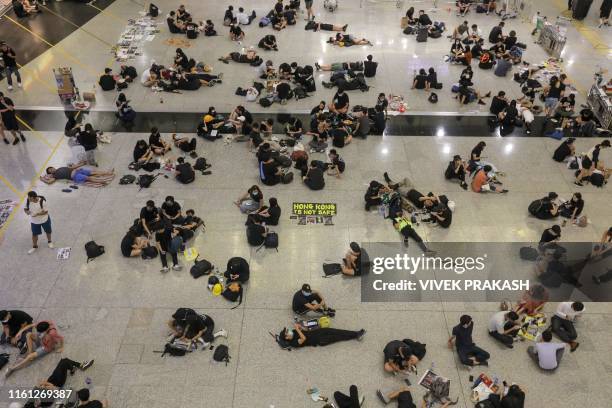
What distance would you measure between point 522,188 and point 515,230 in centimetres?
196

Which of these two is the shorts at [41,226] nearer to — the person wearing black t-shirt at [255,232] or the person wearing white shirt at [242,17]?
the person wearing black t-shirt at [255,232]

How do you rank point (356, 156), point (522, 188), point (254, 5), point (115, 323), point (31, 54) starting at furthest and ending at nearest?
point (254, 5), point (31, 54), point (356, 156), point (522, 188), point (115, 323)

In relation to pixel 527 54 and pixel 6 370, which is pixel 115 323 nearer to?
pixel 6 370

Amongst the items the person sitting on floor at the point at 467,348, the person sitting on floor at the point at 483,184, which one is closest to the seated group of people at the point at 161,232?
the person sitting on floor at the point at 467,348

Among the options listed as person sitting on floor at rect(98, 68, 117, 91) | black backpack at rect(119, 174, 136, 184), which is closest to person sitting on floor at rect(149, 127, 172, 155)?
black backpack at rect(119, 174, 136, 184)

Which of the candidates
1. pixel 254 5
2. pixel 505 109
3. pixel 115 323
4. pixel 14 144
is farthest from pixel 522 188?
pixel 254 5

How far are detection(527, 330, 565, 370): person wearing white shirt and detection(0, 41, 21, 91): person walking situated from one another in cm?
1885

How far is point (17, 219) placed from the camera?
12812 mm

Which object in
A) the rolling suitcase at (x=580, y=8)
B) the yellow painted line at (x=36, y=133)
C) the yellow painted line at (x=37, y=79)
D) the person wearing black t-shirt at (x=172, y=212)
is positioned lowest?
the yellow painted line at (x=36, y=133)

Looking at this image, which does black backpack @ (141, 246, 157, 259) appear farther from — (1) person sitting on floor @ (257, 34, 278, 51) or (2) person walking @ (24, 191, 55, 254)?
(1) person sitting on floor @ (257, 34, 278, 51)

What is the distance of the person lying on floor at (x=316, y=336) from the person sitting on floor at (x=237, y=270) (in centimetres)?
170

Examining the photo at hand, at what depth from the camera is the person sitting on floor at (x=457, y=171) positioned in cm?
1391

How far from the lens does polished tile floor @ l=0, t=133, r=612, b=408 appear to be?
953 centimetres

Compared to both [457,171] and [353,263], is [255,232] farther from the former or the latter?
[457,171]
